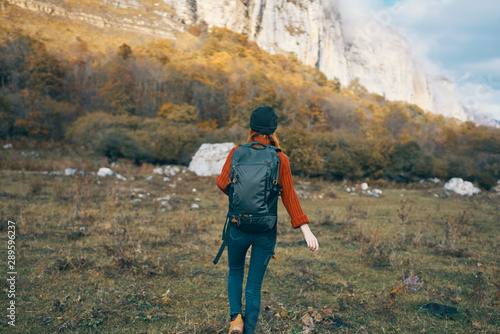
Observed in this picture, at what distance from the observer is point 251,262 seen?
2213 mm

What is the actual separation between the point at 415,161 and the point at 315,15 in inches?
3225

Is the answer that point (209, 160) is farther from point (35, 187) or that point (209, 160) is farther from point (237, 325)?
point (237, 325)

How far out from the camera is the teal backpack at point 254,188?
202cm

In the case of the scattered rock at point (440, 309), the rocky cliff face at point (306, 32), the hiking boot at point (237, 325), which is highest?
the rocky cliff face at point (306, 32)

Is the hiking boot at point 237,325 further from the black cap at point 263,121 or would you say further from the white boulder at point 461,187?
the white boulder at point 461,187

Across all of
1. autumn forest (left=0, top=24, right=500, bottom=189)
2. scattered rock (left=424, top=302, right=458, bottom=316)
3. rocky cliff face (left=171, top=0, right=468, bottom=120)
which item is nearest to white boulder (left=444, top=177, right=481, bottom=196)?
autumn forest (left=0, top=24, right=500, bottom=189)

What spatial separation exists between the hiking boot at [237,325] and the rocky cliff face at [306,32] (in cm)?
5787

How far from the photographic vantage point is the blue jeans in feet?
7.07

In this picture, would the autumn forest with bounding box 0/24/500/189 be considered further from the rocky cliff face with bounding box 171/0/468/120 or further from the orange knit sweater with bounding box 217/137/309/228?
the rocky cliff face with bounding box 171/0/468/120

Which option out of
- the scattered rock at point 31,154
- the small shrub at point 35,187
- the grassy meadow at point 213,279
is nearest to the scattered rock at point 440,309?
the grassy meadow at point 213,279

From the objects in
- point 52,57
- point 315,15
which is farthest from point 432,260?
point 315,15

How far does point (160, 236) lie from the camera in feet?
19.5

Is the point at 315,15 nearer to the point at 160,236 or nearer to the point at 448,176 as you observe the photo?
the point at 448,176

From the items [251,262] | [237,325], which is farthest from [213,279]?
[251,262]
